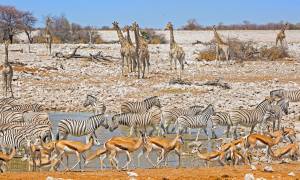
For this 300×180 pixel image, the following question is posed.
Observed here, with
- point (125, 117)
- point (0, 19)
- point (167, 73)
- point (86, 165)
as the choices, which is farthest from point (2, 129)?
point (0, 19)

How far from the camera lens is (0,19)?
5034cm

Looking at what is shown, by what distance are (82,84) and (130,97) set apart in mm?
3705

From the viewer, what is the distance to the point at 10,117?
1469 centimetres

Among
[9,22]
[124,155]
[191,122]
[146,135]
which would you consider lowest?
[124,155]

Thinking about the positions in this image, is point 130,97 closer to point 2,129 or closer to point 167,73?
point 167,73

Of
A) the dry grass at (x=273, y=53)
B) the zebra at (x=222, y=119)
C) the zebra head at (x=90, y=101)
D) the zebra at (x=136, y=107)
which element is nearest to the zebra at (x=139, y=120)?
the zebra at (x=222, y=119)

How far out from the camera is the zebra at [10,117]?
1452 centimetres

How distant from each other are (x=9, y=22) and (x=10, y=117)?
36770 millimetres

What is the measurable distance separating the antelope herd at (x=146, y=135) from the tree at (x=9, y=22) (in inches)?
1275

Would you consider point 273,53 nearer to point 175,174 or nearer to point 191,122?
point 191,122

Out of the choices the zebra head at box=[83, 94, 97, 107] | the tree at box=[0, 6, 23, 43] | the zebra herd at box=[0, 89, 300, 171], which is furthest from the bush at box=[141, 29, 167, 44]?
the zebra herd at box=[0, 89, 300, 171]

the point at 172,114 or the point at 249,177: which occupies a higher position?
the point at 249,177

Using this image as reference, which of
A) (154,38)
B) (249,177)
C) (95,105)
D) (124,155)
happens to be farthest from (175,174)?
(154,38)

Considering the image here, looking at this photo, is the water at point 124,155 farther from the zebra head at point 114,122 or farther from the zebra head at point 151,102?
the zebra head at point 151,102
